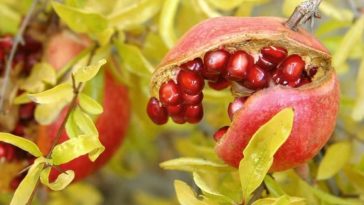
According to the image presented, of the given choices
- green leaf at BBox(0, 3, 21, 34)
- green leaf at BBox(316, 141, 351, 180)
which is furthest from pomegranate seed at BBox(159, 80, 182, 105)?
green leaf at BBox(0, 3, 21, 34)

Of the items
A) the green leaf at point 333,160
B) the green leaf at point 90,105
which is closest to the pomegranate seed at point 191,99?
the green leaf at point 90,105

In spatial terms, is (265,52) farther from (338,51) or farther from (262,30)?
(338,51)

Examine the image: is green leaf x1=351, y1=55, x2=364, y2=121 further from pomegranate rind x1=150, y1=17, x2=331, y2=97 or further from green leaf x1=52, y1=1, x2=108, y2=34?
green leaf x1=52, y1=1, x2=108, y2=34

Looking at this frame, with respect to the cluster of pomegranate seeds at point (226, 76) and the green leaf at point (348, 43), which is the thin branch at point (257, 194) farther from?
the green leaf at point (348, 43)

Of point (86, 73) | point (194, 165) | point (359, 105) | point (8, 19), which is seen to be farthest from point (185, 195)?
point (8, 19)

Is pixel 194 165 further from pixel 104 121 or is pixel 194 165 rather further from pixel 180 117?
pixel 104 121
